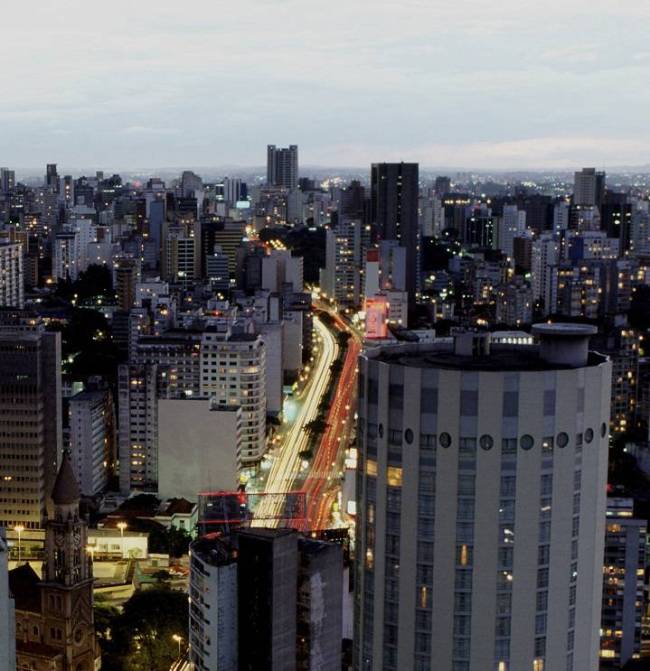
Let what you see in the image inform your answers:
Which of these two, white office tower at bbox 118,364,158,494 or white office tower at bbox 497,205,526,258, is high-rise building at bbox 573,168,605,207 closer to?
white office tower at bbox 497,205,526,258

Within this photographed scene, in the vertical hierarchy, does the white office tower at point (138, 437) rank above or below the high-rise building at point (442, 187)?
below

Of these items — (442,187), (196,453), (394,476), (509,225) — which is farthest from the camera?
(442,187)

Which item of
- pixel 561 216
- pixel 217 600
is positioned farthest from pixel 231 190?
pixel 217 600

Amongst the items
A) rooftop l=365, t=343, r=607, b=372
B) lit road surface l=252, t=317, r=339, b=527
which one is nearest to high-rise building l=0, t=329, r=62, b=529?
lit road surface l=252, t=317, r=339, b=527

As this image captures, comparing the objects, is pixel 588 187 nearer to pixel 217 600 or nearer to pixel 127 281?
pixel 127 281

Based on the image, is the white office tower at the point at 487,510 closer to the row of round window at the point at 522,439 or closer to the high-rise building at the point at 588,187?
the row of round window at the point at 522,439

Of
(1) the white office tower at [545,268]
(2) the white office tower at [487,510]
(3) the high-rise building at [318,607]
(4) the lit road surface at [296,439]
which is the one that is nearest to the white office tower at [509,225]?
(1) the white office tower at [545,268]
